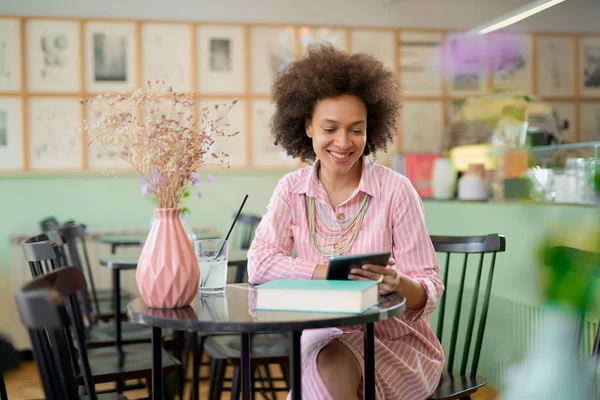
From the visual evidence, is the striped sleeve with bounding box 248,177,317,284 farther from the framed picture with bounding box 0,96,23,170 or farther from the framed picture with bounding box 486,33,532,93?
the framed picture with bounding box 486,33,532,93

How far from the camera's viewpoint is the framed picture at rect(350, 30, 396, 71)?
495 cm

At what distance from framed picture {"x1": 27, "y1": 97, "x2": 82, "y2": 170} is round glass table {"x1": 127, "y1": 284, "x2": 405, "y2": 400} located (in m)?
3.30

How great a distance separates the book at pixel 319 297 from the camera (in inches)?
50.9

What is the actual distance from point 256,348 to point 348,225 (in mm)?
830

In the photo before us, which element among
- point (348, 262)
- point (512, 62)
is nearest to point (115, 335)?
point (348, 262)

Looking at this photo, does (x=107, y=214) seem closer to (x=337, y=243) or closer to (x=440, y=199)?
(x=440, y=199)

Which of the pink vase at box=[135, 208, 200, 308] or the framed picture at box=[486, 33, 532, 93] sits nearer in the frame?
the pink vase at box=[135, 208, 200, 308]

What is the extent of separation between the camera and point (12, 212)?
453cm

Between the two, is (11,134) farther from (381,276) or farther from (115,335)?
(381,276)

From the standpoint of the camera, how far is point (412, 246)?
1.73 m

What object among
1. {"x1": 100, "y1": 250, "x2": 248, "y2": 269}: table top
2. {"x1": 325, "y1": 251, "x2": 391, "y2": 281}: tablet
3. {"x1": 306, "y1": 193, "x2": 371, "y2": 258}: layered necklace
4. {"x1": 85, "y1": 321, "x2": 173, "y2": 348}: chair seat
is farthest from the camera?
{"x1": 100, "y1": 250, "x2": 248, "y2": 269}: table top

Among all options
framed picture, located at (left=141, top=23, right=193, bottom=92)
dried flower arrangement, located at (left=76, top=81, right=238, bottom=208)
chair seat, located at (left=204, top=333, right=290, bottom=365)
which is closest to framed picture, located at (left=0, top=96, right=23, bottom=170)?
framed picture, located at (left=141, top=23, right=193, bottom=92)

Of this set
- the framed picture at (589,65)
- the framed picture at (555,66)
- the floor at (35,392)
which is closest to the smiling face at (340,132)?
the floor at (35,392)

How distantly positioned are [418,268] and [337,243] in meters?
0.22
